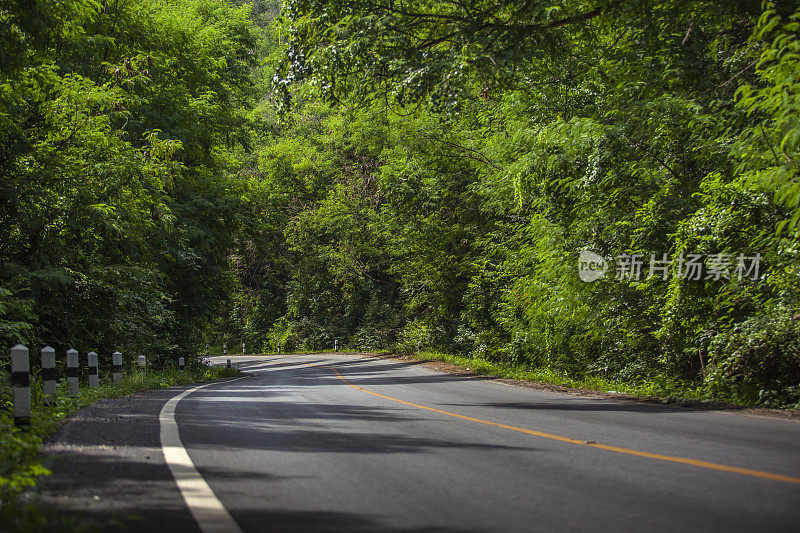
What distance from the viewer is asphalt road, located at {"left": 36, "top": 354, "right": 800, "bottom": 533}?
406 centimetres

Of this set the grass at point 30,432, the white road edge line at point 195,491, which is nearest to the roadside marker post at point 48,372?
the grass at point 30,432

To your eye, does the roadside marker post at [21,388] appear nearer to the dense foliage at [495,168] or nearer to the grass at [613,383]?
the dense foliage at [495,168]

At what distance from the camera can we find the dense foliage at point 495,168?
11094 mm

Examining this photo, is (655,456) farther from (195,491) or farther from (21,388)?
(21,388)

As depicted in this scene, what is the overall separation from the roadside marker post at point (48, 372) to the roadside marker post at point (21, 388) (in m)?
1.35

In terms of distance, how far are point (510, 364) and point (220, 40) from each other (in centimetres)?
1749

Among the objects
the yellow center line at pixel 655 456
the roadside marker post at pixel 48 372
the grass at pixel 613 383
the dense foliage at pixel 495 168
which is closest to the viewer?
the yellow center line at pixel 655 456

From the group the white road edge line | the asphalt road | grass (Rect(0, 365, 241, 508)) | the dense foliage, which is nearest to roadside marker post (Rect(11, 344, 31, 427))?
grass (Rect(0, 365, 241, 508))

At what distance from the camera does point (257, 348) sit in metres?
53.9

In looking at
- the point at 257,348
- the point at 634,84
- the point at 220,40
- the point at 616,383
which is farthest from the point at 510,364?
the point at 257,348

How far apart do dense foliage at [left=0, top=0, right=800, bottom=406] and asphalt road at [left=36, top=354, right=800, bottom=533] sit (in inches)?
130

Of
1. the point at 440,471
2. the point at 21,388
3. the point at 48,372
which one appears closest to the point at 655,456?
the point at 440,471

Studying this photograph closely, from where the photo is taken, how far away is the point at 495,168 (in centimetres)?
2194

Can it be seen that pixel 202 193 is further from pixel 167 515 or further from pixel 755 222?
pixel 167 515
